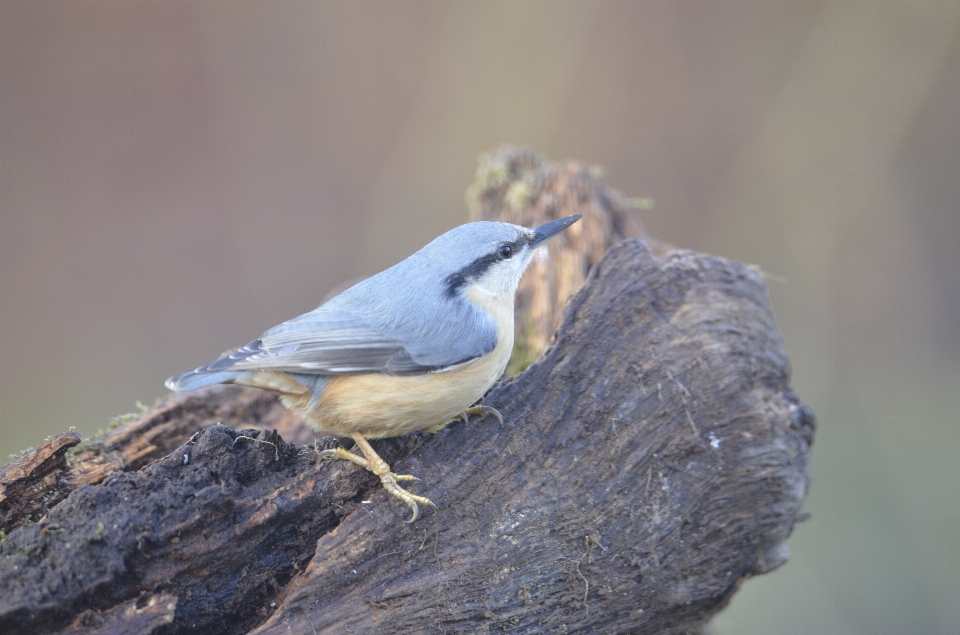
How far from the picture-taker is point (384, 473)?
2.66 metres

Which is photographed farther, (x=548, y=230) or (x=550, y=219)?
(x=550, y=219)

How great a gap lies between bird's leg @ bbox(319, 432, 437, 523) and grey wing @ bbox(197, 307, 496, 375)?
0.30 metres

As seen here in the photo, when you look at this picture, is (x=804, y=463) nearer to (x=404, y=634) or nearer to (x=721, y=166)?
(x=404, y=634)

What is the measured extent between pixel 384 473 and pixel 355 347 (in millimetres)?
501

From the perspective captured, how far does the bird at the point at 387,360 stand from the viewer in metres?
2.75

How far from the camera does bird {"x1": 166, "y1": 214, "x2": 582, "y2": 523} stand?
2748 millimetres

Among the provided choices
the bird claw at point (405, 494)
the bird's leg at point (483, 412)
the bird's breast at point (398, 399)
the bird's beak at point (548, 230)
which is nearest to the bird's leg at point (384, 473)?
the bird claw at point (405, 494)

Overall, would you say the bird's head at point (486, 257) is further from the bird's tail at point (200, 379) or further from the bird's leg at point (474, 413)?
the bird's tail at point (200, 379)

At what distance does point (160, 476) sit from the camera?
2391 mm

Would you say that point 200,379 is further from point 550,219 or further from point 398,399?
point 550,219

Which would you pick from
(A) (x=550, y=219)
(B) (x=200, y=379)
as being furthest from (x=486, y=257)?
(A) (x=550, y=219)

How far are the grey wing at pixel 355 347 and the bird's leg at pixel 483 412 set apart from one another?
25cm

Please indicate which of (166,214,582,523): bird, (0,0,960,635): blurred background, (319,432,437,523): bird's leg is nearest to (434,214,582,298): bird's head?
(166,214,582,523): bird

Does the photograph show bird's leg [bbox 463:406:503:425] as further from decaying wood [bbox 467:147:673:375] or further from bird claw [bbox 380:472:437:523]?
decaying wood [bbox 467:147:673:375]
